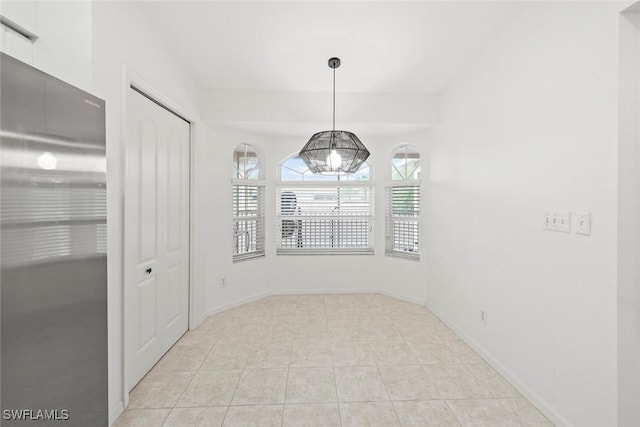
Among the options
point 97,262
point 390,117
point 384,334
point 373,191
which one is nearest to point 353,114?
point 390,117

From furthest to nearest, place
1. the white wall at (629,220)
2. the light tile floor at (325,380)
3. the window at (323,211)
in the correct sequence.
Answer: the window at (323,211) → the light tile floor at (325,380) → the white wall at (629,220)

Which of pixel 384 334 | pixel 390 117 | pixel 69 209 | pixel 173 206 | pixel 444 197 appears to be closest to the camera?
pixel 69 209

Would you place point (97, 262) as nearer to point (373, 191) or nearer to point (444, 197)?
point (444, 197)

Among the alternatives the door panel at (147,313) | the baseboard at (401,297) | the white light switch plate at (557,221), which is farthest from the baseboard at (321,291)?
the white light switch plate at (557,221)

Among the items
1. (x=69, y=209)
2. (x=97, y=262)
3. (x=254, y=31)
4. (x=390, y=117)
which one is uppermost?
(x=254, y=31)

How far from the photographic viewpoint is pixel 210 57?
2.61 metres

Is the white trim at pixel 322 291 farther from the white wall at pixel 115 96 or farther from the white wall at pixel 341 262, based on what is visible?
the white wall at pixel 115 96

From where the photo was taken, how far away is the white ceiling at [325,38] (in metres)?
1.98

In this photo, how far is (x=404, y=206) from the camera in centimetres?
395

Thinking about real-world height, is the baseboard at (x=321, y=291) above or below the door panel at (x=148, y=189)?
below

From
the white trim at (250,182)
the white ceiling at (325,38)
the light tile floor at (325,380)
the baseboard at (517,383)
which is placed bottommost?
the light tile floor at (325,380)

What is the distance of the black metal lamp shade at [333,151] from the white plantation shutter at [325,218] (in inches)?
68.0

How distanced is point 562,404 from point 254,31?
324cm

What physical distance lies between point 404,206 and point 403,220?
20 centimetres
